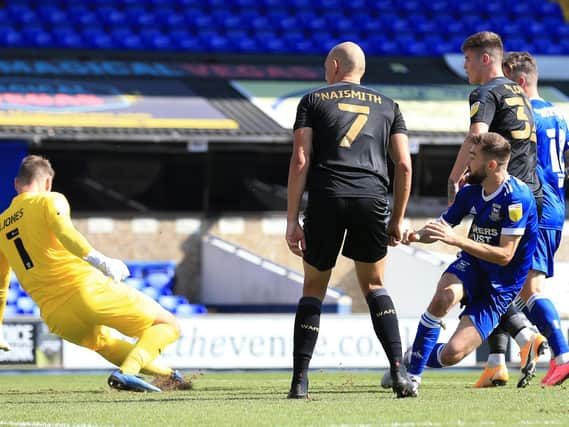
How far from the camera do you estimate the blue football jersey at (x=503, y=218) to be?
7.22 m

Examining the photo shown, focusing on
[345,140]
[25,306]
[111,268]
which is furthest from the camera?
[25,306]

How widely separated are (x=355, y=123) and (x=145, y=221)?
36.8 feet

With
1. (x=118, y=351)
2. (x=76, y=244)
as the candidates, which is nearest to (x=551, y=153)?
(x=118, y=351)

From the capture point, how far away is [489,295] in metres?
7.33

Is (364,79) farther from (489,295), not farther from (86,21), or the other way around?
(489,295)

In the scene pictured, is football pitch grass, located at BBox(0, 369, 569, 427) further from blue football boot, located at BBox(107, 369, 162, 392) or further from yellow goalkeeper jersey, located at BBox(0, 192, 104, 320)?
yellow goalkeeper jersey, located at BBox(0, 192, 104, 320)

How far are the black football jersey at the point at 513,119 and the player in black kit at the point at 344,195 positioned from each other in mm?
1032

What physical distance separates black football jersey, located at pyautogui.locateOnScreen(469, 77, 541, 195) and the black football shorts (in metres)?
1.33

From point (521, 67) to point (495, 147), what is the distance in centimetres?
141

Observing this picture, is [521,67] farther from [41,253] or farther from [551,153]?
[41,253]

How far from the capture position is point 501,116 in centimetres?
779

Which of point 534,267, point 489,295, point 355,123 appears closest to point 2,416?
point 355,123

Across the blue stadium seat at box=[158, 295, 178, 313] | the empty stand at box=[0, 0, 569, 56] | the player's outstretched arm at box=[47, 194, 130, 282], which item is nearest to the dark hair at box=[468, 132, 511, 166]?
the player's outstretched arm at box=[47, 194, 130, 282]

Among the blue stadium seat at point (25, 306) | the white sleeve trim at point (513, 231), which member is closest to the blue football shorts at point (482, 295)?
the white sleeve trim at point (513, 231)
